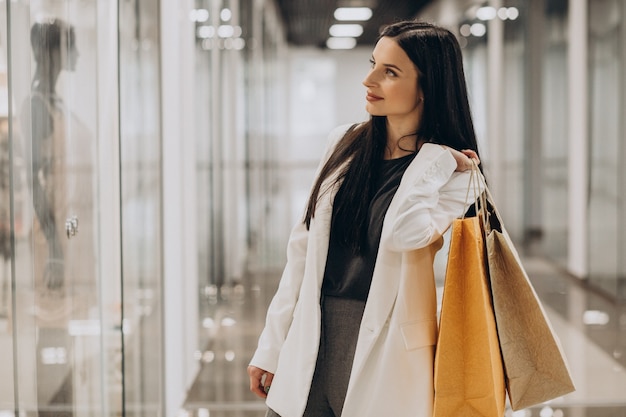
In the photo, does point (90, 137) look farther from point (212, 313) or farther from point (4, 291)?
point (212, 313)

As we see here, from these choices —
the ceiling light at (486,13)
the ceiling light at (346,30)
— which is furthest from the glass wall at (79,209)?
the ceiling light at (346,30)

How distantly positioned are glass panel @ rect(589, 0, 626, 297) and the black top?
19.6 feet

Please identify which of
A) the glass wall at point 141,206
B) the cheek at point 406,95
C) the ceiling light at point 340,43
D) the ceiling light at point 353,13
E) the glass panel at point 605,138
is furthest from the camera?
the ceiling light at point 340,43

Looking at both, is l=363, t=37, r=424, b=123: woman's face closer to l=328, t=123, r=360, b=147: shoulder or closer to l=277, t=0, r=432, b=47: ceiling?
l=328, t=123, r=360, b=147: shoulder

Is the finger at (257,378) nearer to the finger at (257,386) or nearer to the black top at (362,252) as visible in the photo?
the finger at (257,386)

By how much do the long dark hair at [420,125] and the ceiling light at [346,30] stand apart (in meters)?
17.7

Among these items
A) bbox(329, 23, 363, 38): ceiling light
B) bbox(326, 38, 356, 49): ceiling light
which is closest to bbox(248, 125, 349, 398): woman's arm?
bbox(329, 23, 363, 38): ceiling light

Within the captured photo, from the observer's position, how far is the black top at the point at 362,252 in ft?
6.95

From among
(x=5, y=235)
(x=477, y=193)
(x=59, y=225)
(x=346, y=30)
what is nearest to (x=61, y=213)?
(x=59, y=225)

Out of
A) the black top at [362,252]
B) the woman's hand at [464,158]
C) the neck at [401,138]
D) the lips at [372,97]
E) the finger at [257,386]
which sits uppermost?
the lips at [372,97]

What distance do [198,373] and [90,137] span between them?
248cm

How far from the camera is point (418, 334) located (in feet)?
6.75

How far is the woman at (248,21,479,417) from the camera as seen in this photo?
2.04 m

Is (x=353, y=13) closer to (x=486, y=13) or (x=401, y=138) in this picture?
(x=486, y=13)
